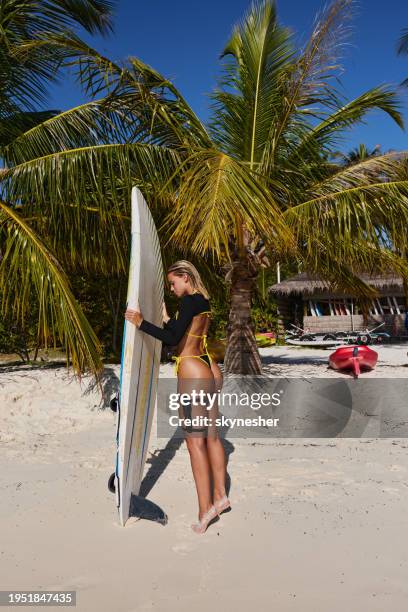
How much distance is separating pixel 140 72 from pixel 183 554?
5148 mm

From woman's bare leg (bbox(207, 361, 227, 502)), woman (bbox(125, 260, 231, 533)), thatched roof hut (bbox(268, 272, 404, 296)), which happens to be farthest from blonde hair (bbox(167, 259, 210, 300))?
thatched roof hut (bbox(268, 272, 404, 296))

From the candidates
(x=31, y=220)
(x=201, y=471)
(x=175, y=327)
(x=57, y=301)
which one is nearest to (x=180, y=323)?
(x=175, y=327)

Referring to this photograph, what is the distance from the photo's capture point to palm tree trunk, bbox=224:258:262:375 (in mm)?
7105

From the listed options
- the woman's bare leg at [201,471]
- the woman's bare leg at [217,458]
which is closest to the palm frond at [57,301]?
the woman's bare leg at [217,458]

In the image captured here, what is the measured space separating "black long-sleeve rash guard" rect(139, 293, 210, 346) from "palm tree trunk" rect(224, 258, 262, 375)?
416 cm

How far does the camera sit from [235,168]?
187 inches

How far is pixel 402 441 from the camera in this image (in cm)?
512

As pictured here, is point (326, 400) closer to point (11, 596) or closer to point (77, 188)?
point (77, 188)

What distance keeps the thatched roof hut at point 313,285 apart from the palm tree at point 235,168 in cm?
1177

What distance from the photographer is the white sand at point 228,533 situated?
90.0 inches

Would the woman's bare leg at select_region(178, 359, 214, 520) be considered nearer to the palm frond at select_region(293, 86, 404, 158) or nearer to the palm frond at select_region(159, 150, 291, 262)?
the palm frond at select_region(159, 150, 291, 262)

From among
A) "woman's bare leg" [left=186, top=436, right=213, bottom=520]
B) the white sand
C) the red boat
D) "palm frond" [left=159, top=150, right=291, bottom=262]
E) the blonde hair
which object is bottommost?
the white sand

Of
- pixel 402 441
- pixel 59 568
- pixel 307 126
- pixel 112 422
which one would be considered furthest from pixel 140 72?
pixel 59 568

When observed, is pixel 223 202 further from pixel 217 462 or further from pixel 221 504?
pixel 221 504
